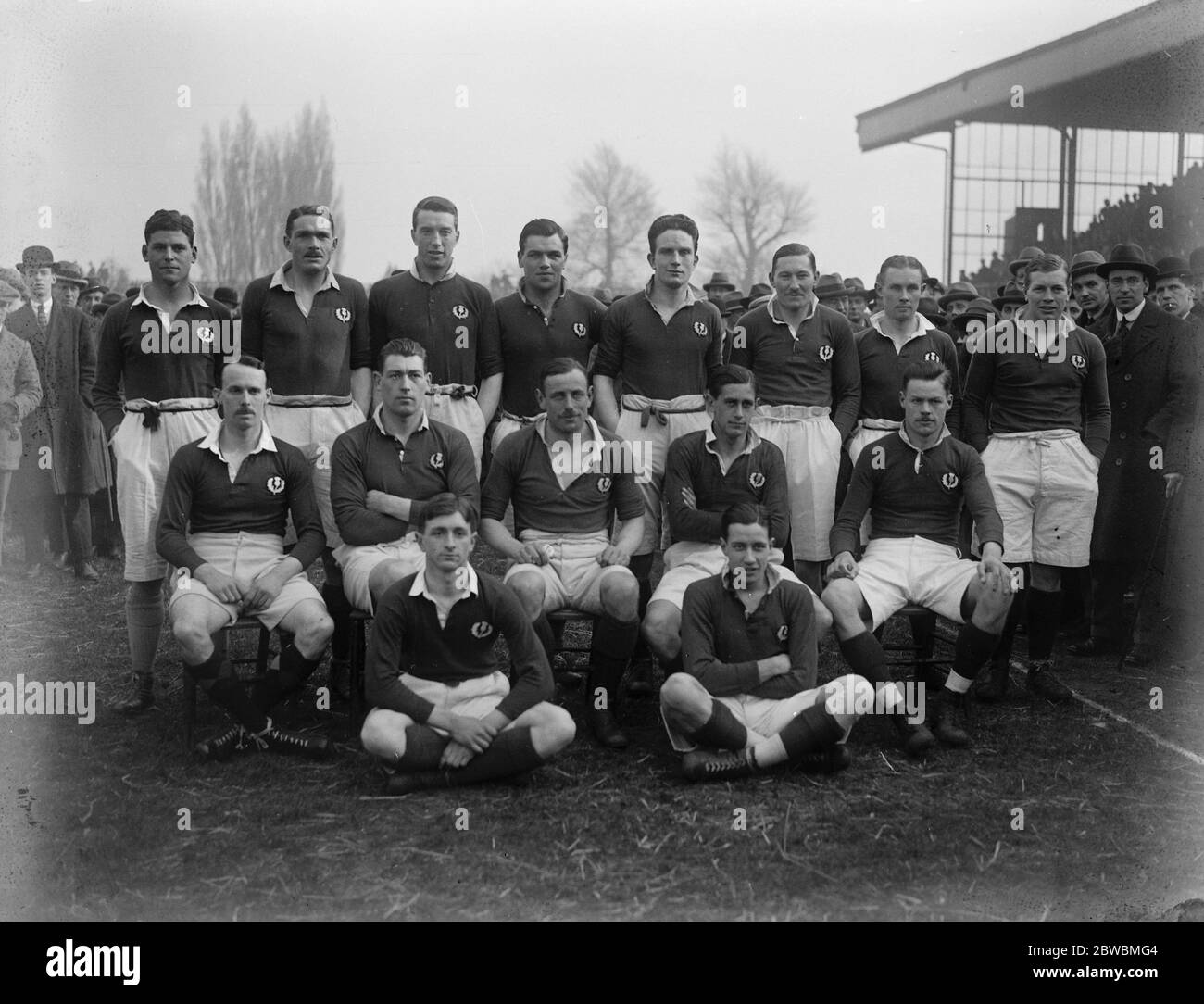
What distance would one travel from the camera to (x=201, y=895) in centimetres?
368

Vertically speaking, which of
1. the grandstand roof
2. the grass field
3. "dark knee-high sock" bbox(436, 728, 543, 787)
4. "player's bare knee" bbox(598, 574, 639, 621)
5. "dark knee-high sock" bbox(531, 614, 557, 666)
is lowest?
the grass field

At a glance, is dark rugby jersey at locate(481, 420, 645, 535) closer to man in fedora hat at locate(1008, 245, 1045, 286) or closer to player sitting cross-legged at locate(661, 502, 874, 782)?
player sitting cross-legged at locate(661, 502, 874, 782)

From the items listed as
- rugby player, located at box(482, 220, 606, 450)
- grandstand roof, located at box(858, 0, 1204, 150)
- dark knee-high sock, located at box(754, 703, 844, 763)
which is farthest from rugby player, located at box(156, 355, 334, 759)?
grandstand roof, located at box(858, 0, 1204, 150)

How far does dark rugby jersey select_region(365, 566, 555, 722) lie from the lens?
14.8 feet

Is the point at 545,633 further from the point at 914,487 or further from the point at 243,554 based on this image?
the point at 914,487

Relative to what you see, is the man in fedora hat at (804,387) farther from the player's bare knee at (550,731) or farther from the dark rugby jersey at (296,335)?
the dark rugby jersey at (296,335)

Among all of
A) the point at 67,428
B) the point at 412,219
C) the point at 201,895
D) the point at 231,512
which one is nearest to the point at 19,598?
the point at 67,428

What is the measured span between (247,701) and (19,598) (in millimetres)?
4289

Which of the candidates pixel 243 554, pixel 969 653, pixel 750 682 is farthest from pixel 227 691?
pixel 969 653

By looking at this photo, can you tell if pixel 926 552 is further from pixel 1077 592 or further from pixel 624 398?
pixel 1077 592

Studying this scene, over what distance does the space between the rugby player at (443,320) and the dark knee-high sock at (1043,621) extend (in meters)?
2.92

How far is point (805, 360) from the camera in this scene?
19.4 ft

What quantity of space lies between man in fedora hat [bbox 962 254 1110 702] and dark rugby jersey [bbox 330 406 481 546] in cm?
265

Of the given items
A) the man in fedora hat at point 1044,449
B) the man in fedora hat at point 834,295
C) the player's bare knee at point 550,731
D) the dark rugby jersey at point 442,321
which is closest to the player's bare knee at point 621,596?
the player's bare knee at point 550,731
